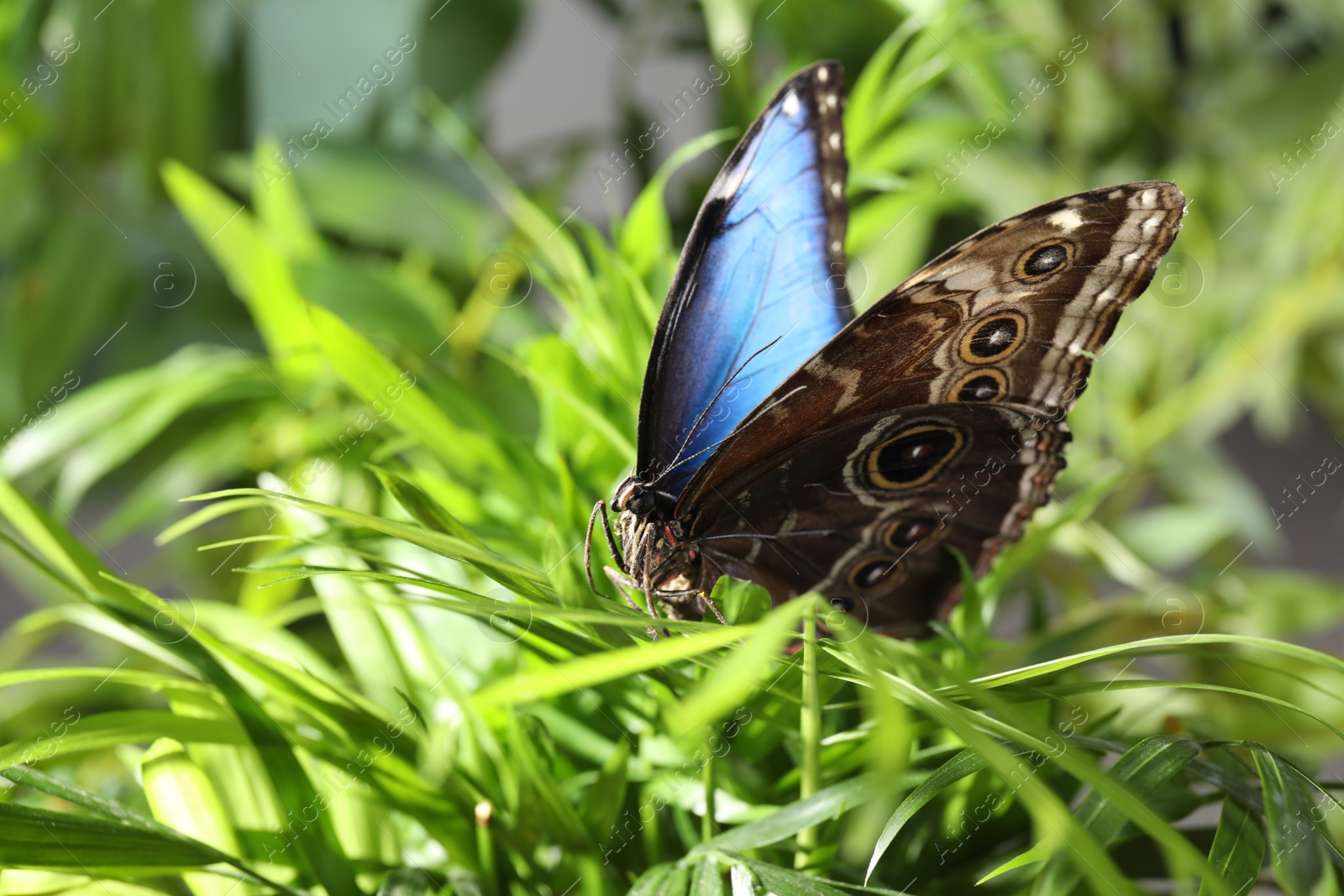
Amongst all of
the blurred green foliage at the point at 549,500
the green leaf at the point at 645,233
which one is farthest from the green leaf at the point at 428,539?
the green leaf at the point at 645,233

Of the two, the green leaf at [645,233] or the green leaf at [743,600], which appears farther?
the green leaf at [645,233]

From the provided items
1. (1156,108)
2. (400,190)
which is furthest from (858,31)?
(400,190)

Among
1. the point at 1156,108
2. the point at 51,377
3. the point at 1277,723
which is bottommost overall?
the point at 1277,723

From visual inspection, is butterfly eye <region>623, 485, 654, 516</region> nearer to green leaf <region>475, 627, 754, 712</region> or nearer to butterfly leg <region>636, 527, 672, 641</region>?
butterfly leg <region>636, 527, 672, 641</region>

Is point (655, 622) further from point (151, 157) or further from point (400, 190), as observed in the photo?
point (151, 157)

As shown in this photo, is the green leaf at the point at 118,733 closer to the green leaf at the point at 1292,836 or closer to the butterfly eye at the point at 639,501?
the butterfly eye at the point at 639,501
